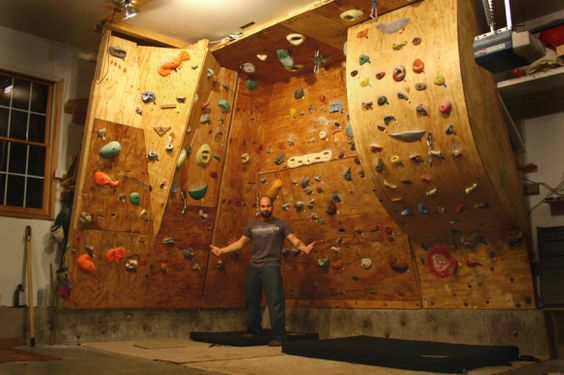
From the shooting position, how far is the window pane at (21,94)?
650 cm

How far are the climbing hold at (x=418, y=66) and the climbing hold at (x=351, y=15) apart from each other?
29.6 inches

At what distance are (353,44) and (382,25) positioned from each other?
12.6 inches

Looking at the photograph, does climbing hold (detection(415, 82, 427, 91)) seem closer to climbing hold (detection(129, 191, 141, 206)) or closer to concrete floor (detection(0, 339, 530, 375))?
concrete floor (detection(0, 339, 530, 375))

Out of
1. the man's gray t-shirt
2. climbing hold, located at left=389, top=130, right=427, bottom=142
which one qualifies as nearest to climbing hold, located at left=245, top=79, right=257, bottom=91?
the man's gray t-shirt

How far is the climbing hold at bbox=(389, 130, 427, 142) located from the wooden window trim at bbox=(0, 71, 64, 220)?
377 centimetres

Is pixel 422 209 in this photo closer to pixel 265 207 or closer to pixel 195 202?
pixel 265 207

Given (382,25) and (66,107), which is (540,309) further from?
(66,107)

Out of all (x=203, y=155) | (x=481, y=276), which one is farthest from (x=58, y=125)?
(x=481, y=276)

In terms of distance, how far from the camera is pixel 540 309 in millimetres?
5125

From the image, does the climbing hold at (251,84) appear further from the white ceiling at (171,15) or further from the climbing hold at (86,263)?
the climbing hold at (86,263)

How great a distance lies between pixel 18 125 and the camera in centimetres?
646

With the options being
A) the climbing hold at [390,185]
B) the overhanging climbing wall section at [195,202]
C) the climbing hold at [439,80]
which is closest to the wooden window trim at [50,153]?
the overhanging climbing wall section at [195,202]

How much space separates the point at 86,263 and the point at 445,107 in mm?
3772

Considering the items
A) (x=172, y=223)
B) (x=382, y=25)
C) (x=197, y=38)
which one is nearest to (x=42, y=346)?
(x=172, y=223)
